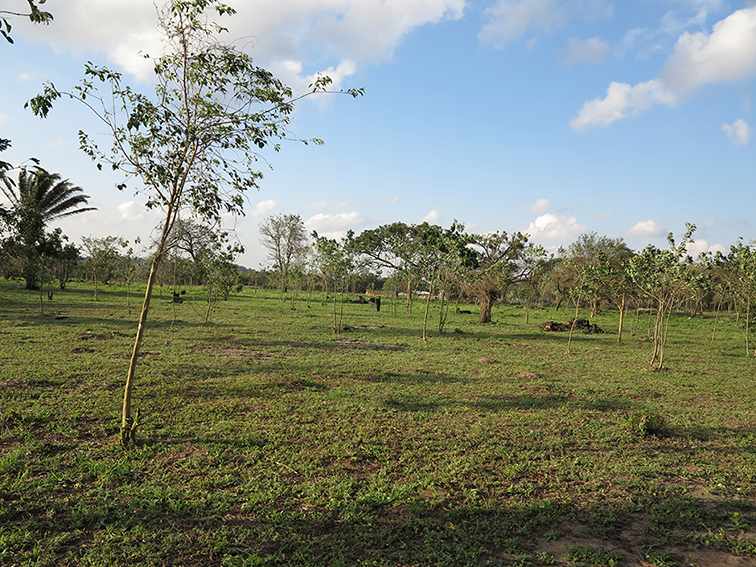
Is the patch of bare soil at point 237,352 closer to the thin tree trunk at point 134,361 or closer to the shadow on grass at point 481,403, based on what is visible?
the shadow on grass at point 481,403

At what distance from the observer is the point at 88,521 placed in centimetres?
490

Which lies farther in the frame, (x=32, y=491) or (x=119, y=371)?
(x=119, y=371)

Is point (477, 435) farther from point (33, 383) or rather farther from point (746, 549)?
point (33, 383)

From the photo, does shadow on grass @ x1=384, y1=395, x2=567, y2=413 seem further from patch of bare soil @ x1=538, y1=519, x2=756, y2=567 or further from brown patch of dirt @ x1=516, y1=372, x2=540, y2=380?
patch of bare soil @ x1=538, y1=519, x2=756, y2=567

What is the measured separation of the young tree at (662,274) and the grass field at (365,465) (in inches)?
118

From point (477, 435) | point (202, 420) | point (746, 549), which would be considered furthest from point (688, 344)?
point (202, 420)

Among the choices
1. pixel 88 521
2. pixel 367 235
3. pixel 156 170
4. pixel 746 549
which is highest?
pixel 367 235

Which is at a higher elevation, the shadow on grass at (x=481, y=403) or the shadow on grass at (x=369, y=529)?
the shadow on grass at (x=481, y=403)

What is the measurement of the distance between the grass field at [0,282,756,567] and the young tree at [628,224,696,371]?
3.01 metres

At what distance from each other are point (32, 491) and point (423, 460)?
4725 mm

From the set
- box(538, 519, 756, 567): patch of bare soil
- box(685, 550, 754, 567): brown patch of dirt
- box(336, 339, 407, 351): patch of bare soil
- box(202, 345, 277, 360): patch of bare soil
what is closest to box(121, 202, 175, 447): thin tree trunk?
box(538, 519, 756, 567): patch of bare soil

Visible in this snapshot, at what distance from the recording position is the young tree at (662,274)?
15.2 m

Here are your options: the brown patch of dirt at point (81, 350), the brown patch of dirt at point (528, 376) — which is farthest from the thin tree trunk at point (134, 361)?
the brown patch of dirt at point (528, 376)

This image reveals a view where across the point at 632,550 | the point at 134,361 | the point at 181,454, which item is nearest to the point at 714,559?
the point at 632,550
